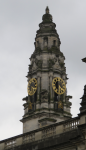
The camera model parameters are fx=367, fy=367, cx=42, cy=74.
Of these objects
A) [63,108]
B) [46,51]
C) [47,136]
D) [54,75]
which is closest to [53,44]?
[46,51]

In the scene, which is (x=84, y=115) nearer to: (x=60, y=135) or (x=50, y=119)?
(x=60, y=135)

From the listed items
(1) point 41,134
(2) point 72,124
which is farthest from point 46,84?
(2) point 72,124

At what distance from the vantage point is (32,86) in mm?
52188

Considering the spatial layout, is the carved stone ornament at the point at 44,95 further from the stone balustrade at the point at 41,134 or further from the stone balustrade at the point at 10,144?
the stone balustrade at the point at 10,144

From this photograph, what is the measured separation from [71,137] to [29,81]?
27414mm

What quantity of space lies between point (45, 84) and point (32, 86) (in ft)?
6.40

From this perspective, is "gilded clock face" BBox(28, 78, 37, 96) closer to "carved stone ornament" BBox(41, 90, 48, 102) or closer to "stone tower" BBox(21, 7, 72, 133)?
"stone tower" BBox(21, 7, 72, 133)

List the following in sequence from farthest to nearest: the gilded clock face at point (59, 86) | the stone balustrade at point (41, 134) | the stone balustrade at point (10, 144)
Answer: the gilded clock face at point (59, 86)
the stone balustrade at point (10, 144)
the stone balustrade at point (41, 134)

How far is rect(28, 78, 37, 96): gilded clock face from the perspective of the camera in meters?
51.8

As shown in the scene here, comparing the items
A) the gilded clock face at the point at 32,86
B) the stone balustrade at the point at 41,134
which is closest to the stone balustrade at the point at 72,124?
the stone balustrade at the point at 41,134

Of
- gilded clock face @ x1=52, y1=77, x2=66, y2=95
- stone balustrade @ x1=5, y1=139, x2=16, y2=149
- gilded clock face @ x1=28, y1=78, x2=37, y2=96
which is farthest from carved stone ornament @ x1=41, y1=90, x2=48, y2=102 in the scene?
stone balustrade @ x1=5, y1=139, x2=16, y2=149

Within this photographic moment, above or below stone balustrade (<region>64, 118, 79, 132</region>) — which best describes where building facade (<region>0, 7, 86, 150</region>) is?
above

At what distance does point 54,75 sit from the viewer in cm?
5269

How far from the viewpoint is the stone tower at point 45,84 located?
49.3 m
